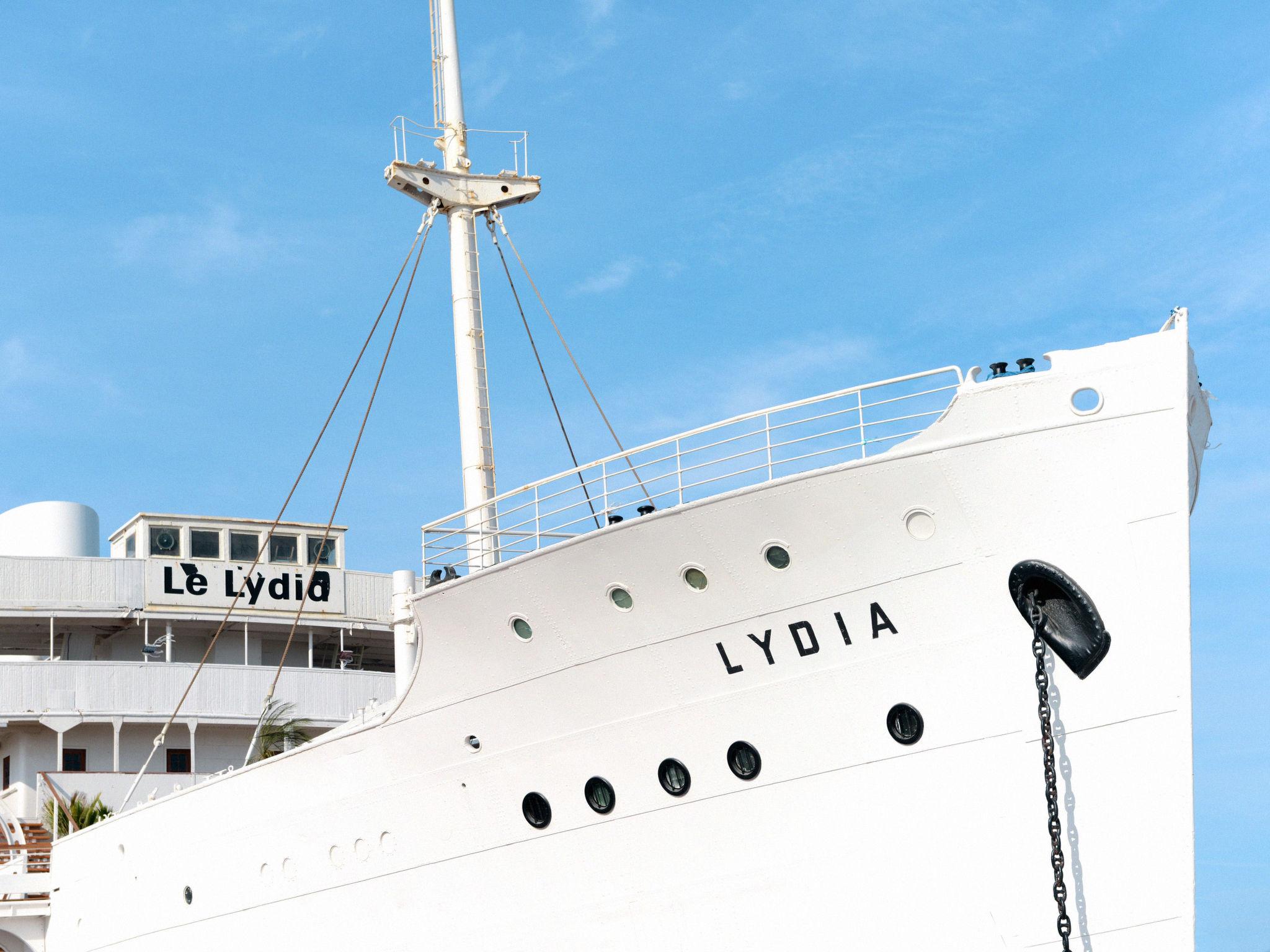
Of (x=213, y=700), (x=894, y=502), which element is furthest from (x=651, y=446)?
(x=213, y=700)

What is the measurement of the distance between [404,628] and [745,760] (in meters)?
5.76

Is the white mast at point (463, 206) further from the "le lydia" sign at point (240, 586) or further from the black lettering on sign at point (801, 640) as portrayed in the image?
the "le lydia" sign at point (240, 586)

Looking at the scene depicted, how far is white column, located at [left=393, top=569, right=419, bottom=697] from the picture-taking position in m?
16.8

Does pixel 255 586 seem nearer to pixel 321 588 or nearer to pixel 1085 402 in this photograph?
pixel 321 588

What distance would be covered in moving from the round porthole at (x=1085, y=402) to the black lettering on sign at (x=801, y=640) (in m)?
2.96

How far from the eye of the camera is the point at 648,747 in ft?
44.1

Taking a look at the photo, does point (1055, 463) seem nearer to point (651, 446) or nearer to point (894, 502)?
point (894, 502)

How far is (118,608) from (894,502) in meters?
20.1

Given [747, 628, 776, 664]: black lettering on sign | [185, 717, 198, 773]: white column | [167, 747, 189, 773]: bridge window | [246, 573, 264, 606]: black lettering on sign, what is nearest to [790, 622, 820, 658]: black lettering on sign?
[747, 628, 776, 664]: black lettering on sign

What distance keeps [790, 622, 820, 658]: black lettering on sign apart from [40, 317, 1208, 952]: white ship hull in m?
0.03

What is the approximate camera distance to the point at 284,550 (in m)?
29.7

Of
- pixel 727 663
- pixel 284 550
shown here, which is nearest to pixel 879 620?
pixel 727 663

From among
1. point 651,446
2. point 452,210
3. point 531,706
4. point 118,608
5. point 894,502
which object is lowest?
point 531,706

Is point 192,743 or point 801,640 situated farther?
point 192,743
